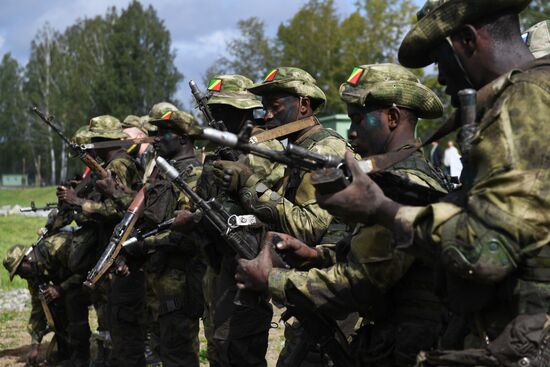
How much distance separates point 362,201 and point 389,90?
4.33 feet

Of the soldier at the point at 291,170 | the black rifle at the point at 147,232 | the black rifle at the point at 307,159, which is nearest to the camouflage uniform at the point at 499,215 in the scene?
the black rifle at the point at 307,159

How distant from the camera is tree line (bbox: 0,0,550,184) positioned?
135 ft

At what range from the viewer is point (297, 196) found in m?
4.79

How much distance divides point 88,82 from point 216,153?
202 ft

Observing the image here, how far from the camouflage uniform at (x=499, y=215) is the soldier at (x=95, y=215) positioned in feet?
16.9

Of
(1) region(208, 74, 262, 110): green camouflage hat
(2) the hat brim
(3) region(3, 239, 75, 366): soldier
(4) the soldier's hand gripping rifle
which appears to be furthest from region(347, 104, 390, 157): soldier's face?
(3) region(3, 239, 75, 366): soldier

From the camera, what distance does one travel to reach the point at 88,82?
64.5 metres

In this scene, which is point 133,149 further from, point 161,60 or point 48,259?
point 161,60

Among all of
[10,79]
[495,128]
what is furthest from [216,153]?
[10,79]

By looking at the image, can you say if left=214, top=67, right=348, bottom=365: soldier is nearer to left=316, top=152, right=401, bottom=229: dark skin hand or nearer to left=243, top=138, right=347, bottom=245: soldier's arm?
left=243, top=138, right=347, bottom=245: soldier's arm

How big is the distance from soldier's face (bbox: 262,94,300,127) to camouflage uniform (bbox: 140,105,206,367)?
4.15 ft

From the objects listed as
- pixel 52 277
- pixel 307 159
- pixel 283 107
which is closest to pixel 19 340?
pixel 52 277

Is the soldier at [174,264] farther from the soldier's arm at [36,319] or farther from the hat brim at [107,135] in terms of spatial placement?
the soldier's arm at [36,319]

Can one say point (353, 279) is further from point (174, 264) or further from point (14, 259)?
point (14, 259)
